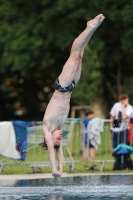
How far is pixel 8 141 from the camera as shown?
1736 centimetres

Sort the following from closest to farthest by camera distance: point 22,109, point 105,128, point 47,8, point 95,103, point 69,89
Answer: point 69,89, point 105,128, point 47,8, point 95,103, point 22,109

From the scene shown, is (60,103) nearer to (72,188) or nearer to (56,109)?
(56,109)

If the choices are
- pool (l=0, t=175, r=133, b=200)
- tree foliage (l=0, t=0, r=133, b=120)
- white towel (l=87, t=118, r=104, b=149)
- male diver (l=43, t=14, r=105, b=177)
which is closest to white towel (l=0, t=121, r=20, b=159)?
white towel (l=87, t=118, r=104, b=149)

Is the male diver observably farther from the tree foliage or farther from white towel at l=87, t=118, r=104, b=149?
the tree foliage

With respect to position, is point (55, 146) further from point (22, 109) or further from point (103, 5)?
point (22, 109)

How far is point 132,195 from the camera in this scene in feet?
37.1

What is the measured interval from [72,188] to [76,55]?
1.96 metres

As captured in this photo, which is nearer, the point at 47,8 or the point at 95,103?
the point at 47,8

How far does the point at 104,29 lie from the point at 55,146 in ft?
65.2

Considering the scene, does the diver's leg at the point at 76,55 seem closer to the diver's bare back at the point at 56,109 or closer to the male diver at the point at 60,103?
the male diver at the point at 60,103

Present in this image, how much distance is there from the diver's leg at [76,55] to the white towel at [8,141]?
4.81 metres

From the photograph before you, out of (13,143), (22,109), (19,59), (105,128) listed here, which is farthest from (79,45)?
(22,109)

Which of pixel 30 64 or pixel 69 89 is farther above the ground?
pixel 30 64

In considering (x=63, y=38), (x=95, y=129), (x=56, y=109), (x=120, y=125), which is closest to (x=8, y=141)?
(x=95, y=129)
